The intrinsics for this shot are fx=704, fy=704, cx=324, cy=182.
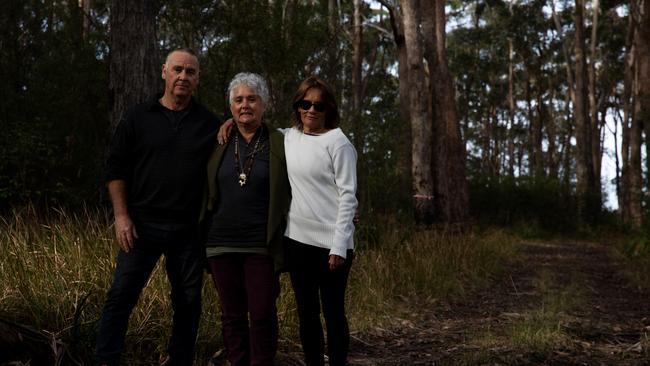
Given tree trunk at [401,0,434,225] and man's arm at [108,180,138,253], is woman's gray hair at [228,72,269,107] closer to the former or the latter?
man's arm at [108,180,138,253]

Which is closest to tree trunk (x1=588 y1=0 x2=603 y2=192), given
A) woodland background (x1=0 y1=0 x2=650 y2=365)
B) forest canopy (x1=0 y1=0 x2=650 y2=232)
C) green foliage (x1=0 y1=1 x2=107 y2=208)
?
woodland background (x1=0 y1=0 x2=650 y2=365)

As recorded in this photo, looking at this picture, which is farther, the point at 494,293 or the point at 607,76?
the point at 607,76

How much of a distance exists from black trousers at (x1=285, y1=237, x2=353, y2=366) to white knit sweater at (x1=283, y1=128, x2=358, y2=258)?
0.30 ft

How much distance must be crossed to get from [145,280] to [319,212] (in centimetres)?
100

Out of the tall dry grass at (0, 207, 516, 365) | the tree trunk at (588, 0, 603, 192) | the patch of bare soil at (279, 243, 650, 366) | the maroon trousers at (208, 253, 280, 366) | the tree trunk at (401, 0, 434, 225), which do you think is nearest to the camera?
the maroon trousers at (208, 253, 280, 366)

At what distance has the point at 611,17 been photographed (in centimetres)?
3012

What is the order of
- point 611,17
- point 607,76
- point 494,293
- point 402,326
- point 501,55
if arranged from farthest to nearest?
1. point 501,55
2. point 607,76
3. point 611,17
4. point 494,293
5. point 402,326

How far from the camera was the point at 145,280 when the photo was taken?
3705 mm

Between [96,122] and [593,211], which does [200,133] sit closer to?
[96,122]

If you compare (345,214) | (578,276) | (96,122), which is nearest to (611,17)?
(578,276)

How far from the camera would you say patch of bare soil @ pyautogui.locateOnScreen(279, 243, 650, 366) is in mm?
4957

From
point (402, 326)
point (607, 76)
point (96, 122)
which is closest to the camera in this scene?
point (402, 326)

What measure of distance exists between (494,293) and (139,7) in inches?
207

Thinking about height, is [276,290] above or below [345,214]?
below
